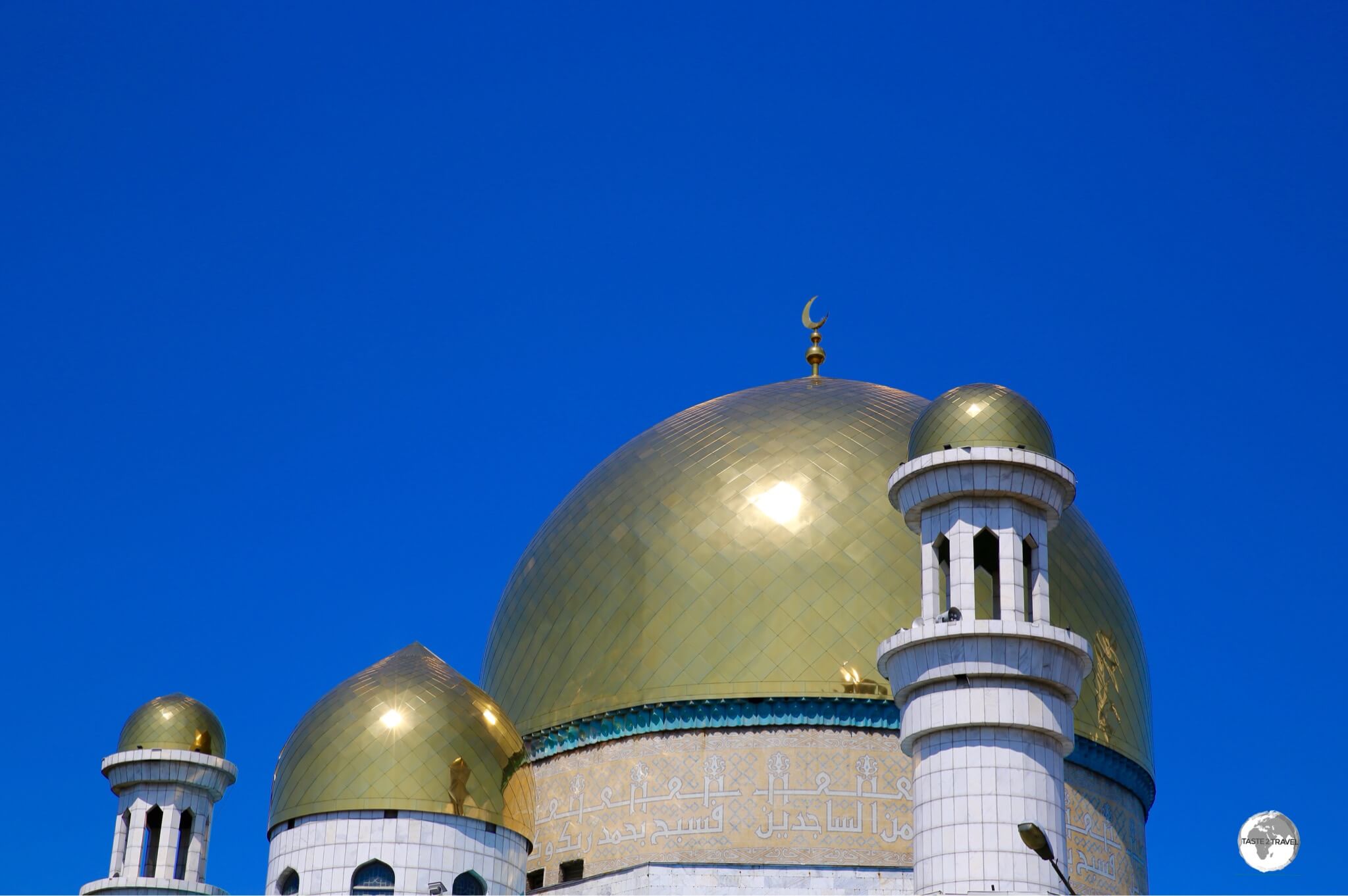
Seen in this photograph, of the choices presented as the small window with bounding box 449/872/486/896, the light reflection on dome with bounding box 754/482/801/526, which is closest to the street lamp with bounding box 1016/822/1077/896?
the small window with bounding box 449/872/486/896

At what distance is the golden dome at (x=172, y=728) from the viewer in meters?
22.2

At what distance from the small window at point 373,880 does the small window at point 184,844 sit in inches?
128

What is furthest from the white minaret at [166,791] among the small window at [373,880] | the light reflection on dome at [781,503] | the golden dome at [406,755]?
the light reflection on dome at [781,503]

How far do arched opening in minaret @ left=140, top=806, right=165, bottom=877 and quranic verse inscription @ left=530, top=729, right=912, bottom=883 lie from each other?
4.10m

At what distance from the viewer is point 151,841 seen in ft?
72.9

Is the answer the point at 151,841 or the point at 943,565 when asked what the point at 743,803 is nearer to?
the point at 943,565

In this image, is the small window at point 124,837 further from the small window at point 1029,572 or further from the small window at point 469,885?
the small window at point 1029,572

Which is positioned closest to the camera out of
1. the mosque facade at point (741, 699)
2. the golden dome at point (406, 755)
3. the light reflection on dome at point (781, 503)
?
the mosque facade at point (741, 699)

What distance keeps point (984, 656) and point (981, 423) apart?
216 centimetres

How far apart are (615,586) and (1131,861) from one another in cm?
630

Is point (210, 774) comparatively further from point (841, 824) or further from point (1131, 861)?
point (1131, 861)

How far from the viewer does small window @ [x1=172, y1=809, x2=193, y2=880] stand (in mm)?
22125

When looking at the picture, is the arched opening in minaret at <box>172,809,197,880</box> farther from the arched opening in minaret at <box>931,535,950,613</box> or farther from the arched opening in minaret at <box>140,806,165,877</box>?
the arched opening in minaret at <box>931,535,950,613</box>

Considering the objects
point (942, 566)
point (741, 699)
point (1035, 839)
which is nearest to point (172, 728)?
point (741, 699)
